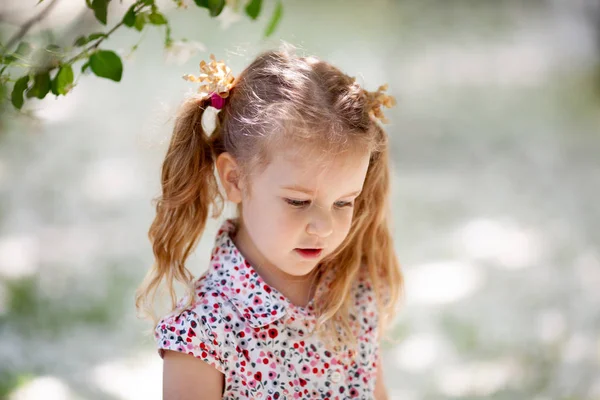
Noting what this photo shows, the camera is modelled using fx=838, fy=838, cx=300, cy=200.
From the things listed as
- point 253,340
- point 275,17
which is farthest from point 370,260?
point 275,17

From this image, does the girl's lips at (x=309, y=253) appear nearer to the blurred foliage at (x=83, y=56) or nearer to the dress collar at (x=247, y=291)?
the dress collar at (x=247, y=291)

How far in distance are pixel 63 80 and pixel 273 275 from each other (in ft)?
1.84

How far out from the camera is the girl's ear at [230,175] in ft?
5.27

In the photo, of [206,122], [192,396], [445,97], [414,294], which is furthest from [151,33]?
[192,396]

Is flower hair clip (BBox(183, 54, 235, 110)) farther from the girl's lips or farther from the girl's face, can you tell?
the girl's lips

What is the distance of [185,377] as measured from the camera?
4.94ft

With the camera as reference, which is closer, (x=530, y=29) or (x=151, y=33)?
(x=151, y=33)

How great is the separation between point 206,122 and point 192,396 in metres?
0.56

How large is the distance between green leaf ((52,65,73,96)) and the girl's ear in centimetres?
34

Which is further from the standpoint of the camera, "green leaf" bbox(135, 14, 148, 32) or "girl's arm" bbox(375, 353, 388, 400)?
"girl's arm" bbox(375, 353, 388, 400)

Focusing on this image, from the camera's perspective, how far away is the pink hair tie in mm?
1620

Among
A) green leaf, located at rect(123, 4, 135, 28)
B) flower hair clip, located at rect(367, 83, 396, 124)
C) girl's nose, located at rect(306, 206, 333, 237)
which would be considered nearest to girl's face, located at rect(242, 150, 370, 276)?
girl's nose, located at rect(306, 206, 333, 237)

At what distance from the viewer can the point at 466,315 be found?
321 cm

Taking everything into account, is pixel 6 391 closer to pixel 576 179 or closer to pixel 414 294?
pixel 414 294
